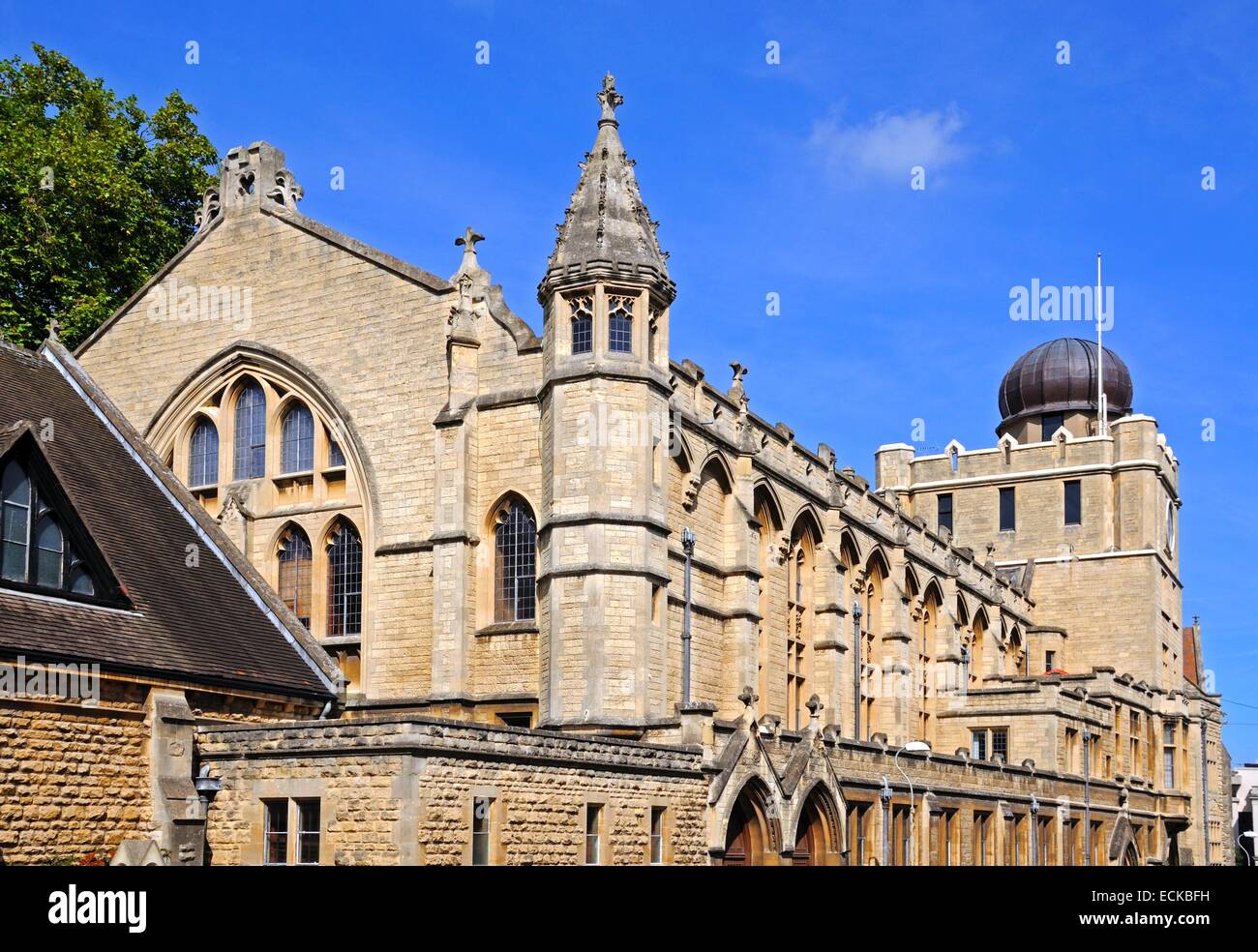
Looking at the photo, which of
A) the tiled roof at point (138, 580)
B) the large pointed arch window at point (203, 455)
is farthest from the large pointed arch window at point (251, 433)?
the tiled roof at point (138, 580)

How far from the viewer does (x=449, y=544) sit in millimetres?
31969

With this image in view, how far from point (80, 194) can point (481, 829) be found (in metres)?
26.1

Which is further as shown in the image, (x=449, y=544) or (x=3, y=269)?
(x=3, y=269)

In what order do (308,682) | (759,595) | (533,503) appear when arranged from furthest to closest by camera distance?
(759,595) → (533,503) → (308,682)

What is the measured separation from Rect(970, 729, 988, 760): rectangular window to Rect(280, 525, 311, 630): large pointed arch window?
24.6 metres

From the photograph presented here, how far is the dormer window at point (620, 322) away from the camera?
31172 millimetres

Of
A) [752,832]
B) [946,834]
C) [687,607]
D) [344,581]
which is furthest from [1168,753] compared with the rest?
[344,581]

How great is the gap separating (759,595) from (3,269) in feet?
68.6

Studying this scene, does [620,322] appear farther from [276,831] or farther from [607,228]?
[276,831]

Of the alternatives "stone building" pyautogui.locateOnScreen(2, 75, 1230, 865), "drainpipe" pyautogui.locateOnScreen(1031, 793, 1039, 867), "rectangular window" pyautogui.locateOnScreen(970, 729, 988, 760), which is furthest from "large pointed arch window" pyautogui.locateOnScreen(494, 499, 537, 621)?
"rectangular window" pyautogui.locateOnScreen(970, 729, 988, 760)

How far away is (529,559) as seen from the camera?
104 ft
